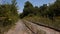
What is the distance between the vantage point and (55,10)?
4931cm

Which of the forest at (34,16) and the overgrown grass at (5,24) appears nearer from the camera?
the overgrown grass at (5,24)

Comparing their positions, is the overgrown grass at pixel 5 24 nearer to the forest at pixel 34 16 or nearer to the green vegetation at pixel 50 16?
the forest at pixel 34 16

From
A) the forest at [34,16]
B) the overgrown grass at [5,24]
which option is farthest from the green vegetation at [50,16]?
the overgrown grass at [5,24]

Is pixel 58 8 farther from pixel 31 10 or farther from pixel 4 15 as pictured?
pixel 31 10

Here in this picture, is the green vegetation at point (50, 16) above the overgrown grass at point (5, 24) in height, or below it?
below

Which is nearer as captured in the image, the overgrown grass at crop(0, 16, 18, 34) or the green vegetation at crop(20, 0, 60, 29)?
the overgrown grass at crop(0, 16, 18, 34)

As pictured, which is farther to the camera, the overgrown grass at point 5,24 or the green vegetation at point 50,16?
the green vegetation at point 50,16

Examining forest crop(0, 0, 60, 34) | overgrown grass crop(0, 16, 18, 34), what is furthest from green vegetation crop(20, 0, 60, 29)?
overgrown grass crop(0, 16, 18, 34)

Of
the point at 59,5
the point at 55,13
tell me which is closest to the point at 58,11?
the point at 55,13

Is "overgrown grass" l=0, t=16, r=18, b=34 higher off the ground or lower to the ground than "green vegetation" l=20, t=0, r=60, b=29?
higher

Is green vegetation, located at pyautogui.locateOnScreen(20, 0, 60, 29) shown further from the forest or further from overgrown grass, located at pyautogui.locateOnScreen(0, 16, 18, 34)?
overgrown grass, located at pyautogui.locateOnScreen(0, 16, 18, 34)

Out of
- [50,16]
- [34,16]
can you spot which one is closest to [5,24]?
[50,16]

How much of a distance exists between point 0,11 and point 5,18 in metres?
1.60

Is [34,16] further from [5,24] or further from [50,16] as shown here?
[5,24]
